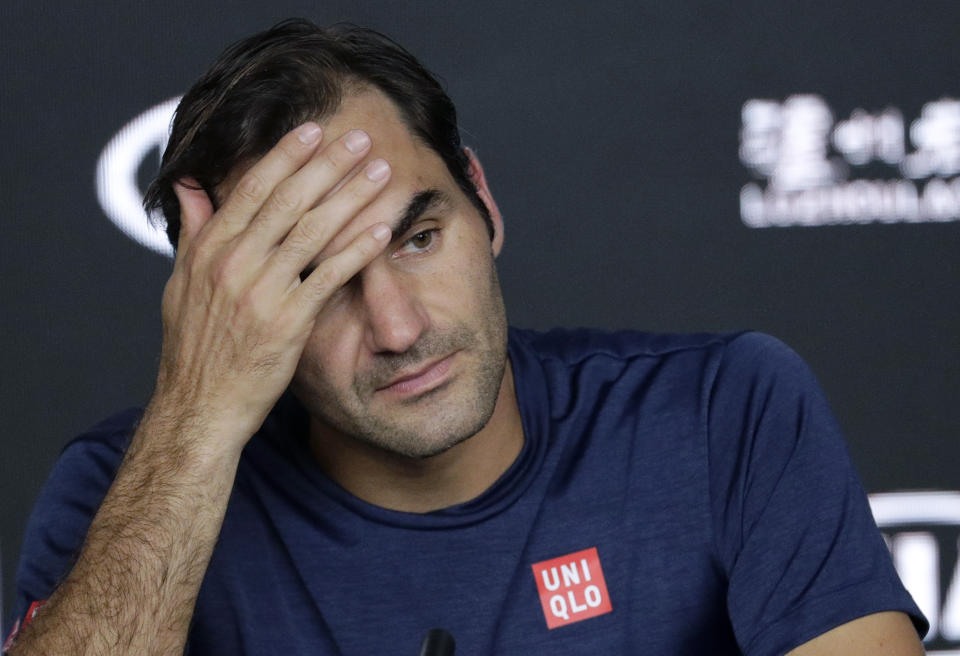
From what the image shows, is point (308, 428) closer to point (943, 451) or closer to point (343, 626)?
point (343, 626)

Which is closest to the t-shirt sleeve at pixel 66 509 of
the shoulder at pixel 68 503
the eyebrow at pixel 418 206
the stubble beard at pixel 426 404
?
the shoulder at pixel 68 503

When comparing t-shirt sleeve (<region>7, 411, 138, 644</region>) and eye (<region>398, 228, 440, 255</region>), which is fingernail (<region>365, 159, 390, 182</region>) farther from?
t-shirt sleeve (<region>7, 411, 138, 644</region>)

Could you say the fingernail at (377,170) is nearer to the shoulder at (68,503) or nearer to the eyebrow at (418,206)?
the eyebrow at (418,206)

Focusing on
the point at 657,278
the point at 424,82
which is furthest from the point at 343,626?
the point at 657,278

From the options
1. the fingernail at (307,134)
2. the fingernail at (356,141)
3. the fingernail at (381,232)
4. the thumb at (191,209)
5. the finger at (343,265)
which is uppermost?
the fingernail at (307,134)

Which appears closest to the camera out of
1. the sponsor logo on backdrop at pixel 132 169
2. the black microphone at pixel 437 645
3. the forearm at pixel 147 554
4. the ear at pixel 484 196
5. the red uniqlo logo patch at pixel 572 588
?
the black microphone at pixel 437 645

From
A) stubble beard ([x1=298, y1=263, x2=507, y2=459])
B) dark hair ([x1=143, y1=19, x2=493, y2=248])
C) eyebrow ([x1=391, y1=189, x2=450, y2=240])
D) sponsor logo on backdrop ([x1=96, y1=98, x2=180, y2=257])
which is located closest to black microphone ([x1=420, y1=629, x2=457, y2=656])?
stubble beard ([x1=298, y1=263, x2=507, y2=459])

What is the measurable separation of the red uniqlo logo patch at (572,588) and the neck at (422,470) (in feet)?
0.37

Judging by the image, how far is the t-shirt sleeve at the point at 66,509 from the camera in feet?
3.49

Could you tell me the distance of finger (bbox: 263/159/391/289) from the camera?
98cm

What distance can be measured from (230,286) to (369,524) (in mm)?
281

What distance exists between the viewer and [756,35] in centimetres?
178

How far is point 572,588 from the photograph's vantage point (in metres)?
1.04

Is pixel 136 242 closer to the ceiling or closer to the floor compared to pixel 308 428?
closer to the ceiling
